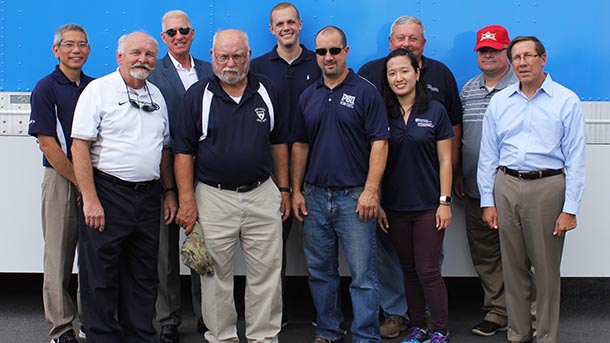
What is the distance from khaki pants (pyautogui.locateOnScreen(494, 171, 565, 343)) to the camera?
4000mm

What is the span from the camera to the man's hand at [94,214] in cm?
378

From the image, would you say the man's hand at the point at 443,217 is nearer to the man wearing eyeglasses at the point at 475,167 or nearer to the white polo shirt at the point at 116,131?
the man wearing eyeglasses at the point at 475,167

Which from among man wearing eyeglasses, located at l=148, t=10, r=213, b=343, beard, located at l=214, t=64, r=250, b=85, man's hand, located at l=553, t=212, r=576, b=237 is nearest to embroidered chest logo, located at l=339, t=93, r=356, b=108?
beard, located at l=214, t=64, r=250, b=85

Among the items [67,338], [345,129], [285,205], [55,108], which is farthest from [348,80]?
[67,338]

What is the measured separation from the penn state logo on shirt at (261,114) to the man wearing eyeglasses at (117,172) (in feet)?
1.78

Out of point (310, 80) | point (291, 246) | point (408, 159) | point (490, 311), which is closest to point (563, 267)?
point (490, 311)

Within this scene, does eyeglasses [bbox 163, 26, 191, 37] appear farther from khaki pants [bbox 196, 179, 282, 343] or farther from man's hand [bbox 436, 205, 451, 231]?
man's hand [bbox 436, 205, 451, 231]

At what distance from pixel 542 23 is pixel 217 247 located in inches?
104

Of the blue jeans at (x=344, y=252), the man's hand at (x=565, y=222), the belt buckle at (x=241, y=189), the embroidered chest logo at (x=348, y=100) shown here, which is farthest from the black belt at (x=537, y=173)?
the belt buckle at (x=241, y=189)

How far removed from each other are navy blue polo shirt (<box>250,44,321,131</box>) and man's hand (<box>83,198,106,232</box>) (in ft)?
4.42

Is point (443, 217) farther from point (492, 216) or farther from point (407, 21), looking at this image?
point (407, 21)

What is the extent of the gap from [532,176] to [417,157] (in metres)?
0.66

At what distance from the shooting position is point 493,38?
443 cm

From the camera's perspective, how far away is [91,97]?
3795mm
